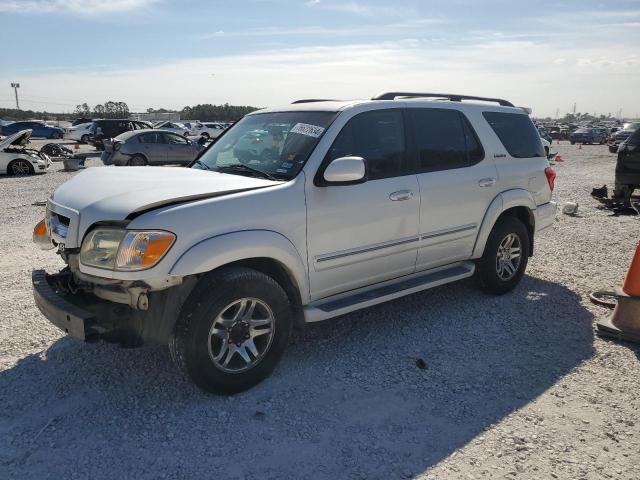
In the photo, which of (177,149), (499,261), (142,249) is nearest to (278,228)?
(142,249)

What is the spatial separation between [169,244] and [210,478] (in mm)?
1309

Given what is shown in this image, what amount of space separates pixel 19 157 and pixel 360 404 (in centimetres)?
1654

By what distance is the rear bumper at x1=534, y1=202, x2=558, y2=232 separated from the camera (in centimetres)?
582

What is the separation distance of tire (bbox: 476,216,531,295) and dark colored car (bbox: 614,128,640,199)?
22.0ft

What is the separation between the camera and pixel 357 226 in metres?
4.09

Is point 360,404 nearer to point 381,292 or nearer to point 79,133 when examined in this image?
point 381,292

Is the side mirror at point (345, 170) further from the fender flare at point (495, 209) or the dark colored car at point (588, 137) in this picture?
the dark colored car at point (588, 137)

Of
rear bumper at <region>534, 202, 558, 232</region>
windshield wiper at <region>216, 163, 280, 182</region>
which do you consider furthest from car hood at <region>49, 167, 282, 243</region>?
rear bumper at <region>534, 202, 558, 232</region>

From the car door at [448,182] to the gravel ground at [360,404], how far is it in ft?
2.32

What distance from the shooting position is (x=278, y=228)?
3.65 metres

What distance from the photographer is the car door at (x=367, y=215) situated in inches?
154

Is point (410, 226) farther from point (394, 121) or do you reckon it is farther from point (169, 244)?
point (169, 244)

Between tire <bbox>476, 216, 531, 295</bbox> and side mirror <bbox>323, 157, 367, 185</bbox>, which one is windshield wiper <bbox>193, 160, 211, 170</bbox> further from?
tire <bbox>476, 216, 531, 295</bbox>

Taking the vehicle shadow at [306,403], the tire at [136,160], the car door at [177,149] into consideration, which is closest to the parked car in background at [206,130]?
the car door at [177,149]
